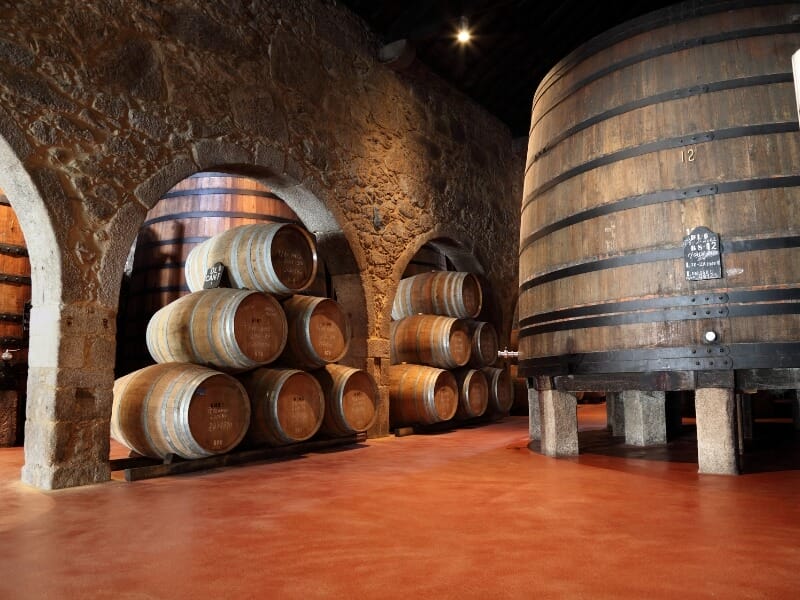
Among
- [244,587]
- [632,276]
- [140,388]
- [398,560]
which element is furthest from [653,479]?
[140,388]

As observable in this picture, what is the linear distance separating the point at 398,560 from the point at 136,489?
6.96 feet

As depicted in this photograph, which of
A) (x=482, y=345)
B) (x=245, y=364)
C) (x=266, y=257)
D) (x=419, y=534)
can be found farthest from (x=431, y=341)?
(x=419, y=534)

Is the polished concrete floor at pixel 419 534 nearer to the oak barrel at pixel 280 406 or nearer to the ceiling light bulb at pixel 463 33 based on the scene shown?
the oak barrel at pixel 280 406

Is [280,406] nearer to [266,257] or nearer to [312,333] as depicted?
[312,333]

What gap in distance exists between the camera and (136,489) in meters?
3.48

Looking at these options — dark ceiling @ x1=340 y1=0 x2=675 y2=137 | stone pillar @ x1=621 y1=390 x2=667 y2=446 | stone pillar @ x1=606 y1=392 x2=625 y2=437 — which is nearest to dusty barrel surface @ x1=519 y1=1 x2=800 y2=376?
stone pillar @ x1=621 y1=390 x2=667 y2=446

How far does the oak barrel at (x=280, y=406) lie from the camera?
4508 millimetres

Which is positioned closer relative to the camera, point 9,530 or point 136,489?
point 9,530

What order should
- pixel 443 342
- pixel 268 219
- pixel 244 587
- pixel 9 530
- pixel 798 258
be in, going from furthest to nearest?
pixel 268 219 → pixel 443 342 → pixel 798 258 → pixel 9 530 → pixel 244 587

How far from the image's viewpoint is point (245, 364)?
4355mm

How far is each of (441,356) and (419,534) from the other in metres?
4.20

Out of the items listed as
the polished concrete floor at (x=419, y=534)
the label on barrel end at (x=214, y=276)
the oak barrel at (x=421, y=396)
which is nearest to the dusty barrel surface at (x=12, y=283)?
the label on barrel end at (x=214, y=276)

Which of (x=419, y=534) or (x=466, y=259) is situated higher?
(x=466, y=259)

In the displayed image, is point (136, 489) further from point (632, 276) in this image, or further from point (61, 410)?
point (632, 276)
